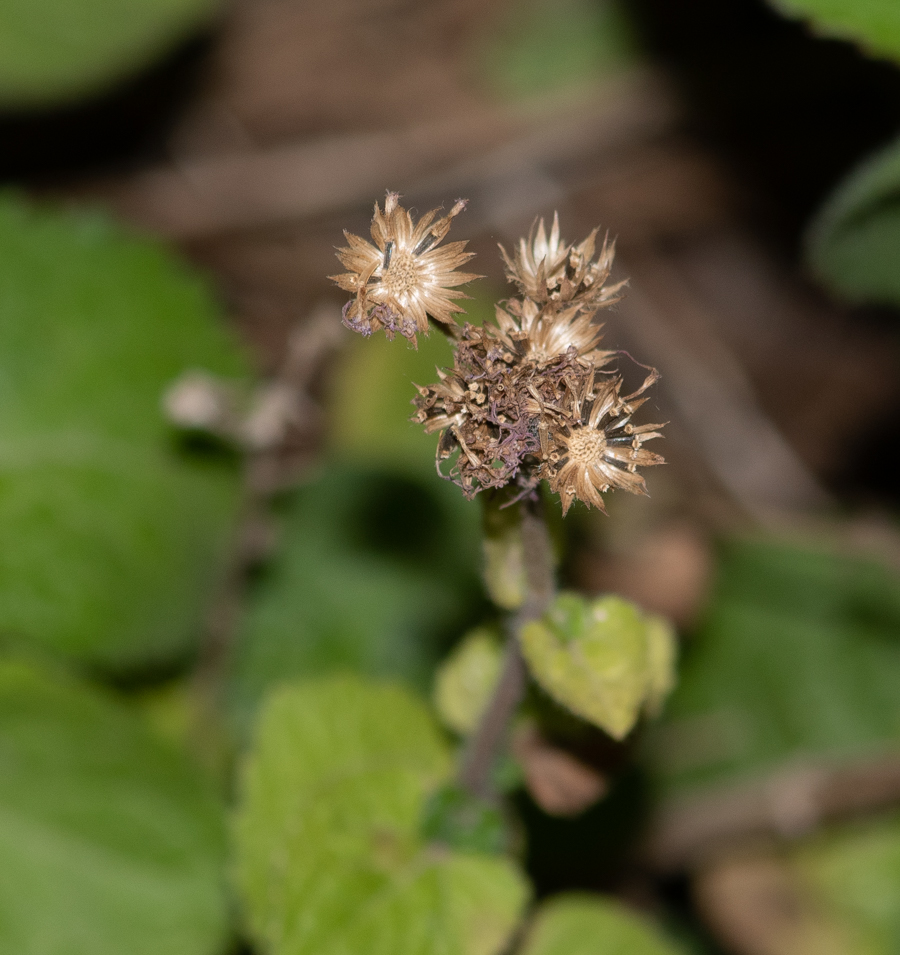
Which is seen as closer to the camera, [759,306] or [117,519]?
[117,519]

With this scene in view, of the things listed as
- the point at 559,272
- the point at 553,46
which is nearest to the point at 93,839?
the point at 559,272

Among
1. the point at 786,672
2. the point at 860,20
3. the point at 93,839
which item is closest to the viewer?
the point at 860,20

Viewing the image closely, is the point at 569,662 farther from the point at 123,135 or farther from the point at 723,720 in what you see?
the point at 123,135

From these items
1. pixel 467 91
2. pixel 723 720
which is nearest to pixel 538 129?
pixel 467 91

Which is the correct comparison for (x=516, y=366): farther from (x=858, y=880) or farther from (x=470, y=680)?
(x=858, y=880)

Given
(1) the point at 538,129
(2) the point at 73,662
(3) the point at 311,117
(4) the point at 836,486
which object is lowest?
(2) the point at 73,662

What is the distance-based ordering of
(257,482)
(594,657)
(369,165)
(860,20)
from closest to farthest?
1. (594,657)
2. (860,20)
3. (257,482)
4. (369,165)

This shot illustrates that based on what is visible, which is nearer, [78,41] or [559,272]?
[559,272]

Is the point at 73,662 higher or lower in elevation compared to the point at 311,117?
lower
